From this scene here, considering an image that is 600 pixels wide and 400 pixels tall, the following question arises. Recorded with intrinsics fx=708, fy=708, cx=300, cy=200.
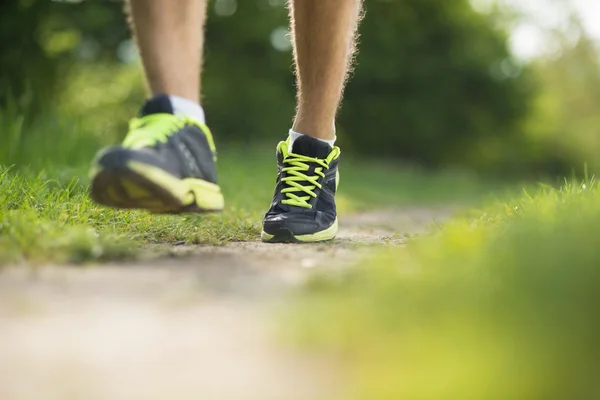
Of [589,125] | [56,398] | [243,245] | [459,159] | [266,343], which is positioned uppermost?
[589,125]

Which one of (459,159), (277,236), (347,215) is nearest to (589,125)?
(459,159)

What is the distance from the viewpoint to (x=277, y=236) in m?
2.15

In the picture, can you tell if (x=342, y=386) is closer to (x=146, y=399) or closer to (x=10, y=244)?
(x=146, y=399)

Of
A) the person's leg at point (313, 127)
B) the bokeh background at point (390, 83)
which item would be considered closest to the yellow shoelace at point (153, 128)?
the person's leg at point (313, 127)

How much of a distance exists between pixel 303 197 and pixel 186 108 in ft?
1.49

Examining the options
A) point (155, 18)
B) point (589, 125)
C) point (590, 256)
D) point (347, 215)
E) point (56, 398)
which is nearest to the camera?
point (56, 398)

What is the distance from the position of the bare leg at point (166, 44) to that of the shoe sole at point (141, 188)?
0.30m

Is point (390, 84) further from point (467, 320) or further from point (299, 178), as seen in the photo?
point (467, 320)

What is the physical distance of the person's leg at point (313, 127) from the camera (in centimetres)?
216

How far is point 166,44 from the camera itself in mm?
2031

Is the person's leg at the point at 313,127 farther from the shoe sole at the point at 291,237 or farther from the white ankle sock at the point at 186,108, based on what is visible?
the white ankle sock at the point at 186,108

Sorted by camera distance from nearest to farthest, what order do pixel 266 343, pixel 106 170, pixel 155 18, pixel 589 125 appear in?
pixel 266 343 → pixel 106 170 → pixel 155 18 → pixel 589 125

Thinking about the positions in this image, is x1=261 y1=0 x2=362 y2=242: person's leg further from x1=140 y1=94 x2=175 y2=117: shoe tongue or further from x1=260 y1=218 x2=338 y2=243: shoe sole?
x1=140 y1=94 x2=175 y2=117: shoe tongue

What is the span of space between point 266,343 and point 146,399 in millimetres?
210
